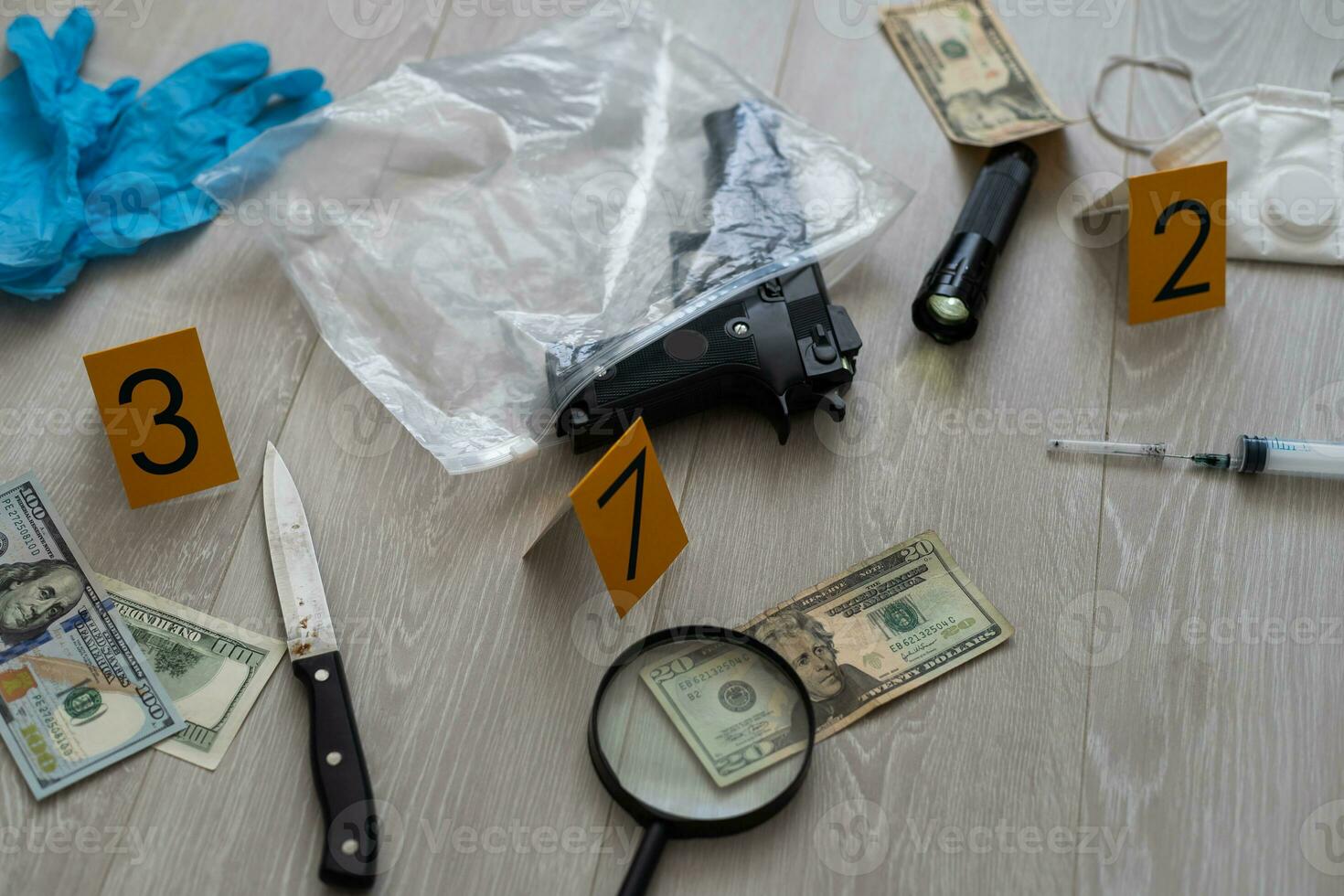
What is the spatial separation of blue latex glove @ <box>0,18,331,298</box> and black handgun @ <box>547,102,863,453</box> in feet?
1.46

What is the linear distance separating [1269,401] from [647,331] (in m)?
0.59

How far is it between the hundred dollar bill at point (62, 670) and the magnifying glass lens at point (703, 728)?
330 mm

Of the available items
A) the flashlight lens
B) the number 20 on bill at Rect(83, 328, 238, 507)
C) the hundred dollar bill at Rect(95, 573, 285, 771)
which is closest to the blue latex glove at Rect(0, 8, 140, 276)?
the number 20 on bill at Rect(83, 328, 238, 507)

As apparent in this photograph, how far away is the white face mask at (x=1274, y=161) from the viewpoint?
1085 mm

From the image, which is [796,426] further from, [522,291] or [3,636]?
[3,636]

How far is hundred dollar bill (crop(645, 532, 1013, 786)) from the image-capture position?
770 mm

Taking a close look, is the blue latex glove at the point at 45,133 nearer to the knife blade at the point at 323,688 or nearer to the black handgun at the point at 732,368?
the knife blade at the point at 323,688

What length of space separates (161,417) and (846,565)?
573 millimetres

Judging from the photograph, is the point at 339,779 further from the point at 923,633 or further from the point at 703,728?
the point at 923,633

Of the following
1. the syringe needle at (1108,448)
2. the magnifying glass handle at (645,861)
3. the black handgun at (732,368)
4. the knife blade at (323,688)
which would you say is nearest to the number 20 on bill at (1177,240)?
the syringe needle at (1108,448)

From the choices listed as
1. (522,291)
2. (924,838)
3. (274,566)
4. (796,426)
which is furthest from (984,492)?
(274,566)

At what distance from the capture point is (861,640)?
841mm

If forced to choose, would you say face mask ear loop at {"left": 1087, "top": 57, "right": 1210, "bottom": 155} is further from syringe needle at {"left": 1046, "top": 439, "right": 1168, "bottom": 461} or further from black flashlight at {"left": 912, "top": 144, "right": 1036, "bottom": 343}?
syringe needle at {"left": 1046, "top": 439, "right": 1168, "bottom": 461}

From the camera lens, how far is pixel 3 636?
797mm
